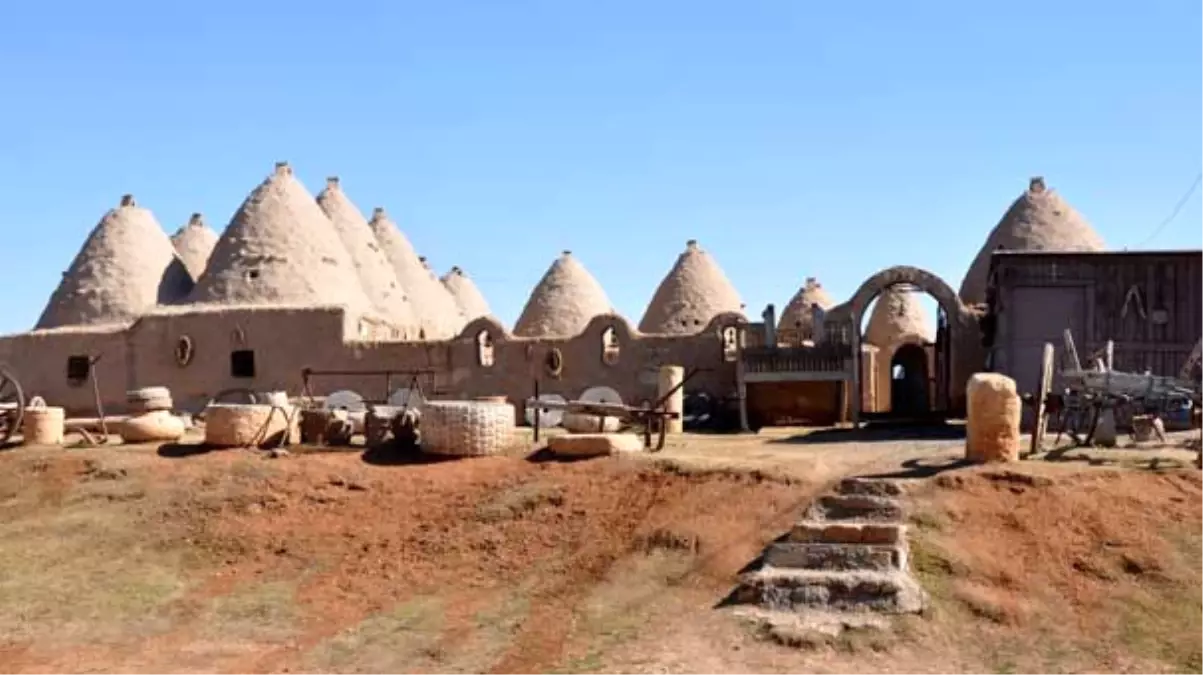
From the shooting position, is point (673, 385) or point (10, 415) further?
point (673, 385)

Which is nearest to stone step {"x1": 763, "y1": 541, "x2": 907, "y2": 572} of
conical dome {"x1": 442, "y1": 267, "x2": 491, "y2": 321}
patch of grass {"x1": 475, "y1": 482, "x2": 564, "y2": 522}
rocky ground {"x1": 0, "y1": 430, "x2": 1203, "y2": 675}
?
rocky ground {"x1": 0, "y1": 430, "x2": 1203, "y2": 675}

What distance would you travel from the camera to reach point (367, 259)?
3266 cm

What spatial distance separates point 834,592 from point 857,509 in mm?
1844

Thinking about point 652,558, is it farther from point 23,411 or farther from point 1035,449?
point 23,411

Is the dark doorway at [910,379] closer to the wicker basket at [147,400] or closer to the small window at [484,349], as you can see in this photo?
the small window at [484,349]

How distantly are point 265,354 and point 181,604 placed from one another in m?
14.5

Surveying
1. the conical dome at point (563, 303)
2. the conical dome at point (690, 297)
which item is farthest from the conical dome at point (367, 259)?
the conical dome at point (690, 297)

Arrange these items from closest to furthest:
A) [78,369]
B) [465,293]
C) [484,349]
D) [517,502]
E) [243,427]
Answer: [517,502], [243,427], [484,349], [78,369], [465,293]

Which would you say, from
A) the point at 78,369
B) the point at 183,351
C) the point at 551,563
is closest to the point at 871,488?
the point at 551,563

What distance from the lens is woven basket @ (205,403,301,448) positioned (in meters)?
16.0

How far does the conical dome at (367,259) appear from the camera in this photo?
31.3 m

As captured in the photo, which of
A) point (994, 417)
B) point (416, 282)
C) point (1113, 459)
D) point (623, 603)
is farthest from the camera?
point (416, 282)

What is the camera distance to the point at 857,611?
9852 millimetres

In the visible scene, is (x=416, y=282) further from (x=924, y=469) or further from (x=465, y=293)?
(x=924, y=469)
